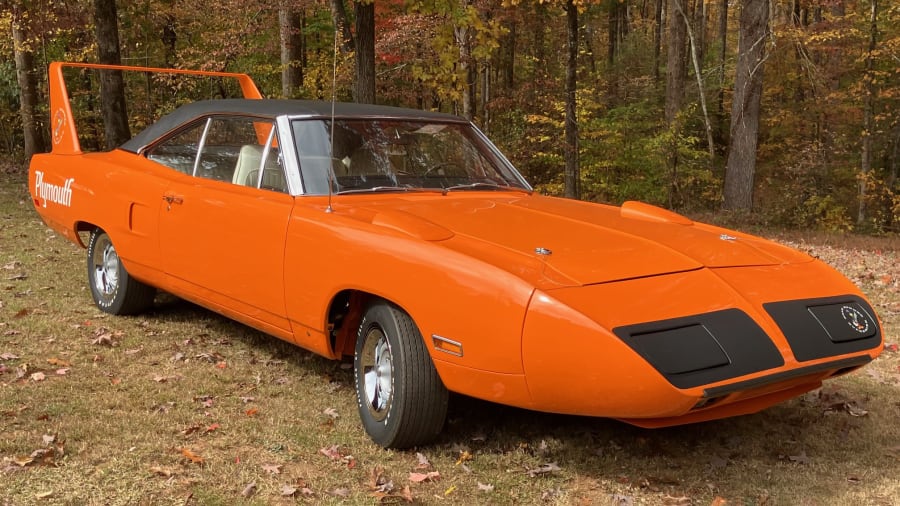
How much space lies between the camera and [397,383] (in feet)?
11.8

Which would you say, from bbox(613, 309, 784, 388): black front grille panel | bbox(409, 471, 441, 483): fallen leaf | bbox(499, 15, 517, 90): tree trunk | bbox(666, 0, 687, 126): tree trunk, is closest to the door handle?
bbox(409, 471, 441, 483): fallen leaf

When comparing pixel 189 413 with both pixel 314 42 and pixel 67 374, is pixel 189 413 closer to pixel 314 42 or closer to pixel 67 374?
pixel 67 374

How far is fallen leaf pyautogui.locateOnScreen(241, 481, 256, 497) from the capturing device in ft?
11.0

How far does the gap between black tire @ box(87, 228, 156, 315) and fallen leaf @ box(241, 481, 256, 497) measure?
2.96m

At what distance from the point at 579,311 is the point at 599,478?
3.13 feet

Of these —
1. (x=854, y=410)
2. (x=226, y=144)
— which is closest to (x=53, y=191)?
(x=226, y=144)

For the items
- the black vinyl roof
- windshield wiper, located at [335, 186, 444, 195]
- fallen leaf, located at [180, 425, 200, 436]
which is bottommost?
fallen leaf, located at [180, 425, 200, 436]

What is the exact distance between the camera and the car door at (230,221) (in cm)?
438

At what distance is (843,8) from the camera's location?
21.9 m

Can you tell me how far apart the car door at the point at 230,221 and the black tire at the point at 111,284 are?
861mm

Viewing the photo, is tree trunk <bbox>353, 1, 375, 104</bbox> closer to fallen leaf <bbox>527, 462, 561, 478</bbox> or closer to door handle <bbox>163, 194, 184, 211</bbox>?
door handle <bbox>163, 194, 184, 211</bbox>

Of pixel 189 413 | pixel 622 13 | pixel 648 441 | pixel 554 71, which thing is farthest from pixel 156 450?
pixel 622 13

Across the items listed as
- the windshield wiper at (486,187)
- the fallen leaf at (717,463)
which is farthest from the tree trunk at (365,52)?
the fallen leaf at (717,463)

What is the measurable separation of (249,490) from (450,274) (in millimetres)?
1235
